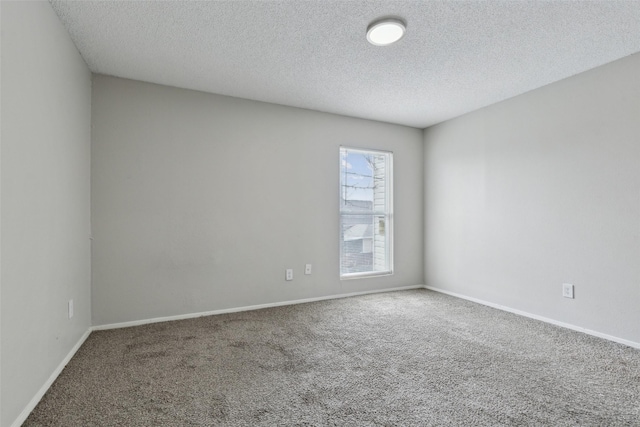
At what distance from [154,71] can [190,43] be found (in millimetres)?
680

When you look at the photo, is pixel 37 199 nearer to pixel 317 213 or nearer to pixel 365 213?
pixel 317 213

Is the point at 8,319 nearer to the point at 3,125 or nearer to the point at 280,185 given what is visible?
the point at 3,125

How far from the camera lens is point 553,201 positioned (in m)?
3.04

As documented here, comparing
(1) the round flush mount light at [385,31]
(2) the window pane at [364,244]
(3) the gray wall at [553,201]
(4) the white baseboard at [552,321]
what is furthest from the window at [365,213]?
(1) the round flush mount light at [385,31]

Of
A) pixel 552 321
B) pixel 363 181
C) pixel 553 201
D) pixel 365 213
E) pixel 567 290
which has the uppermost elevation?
pixel 363 181

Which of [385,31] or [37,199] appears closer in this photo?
[37,199]

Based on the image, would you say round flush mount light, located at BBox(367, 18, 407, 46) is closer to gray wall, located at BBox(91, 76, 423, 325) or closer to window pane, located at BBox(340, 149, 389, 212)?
gray wall, located at BBox(91, 76, 423, 325)

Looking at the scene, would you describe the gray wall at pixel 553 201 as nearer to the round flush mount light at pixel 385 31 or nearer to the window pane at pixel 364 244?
the window pane at pixel 364 244

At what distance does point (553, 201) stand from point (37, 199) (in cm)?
401

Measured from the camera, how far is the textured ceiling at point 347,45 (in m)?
2.01

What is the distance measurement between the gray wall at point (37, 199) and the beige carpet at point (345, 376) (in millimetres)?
277

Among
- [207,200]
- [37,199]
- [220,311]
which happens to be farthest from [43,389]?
[207,200]

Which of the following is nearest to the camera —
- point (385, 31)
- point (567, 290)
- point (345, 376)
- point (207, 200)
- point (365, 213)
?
point (345, 376)

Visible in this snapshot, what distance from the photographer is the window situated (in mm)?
4160
